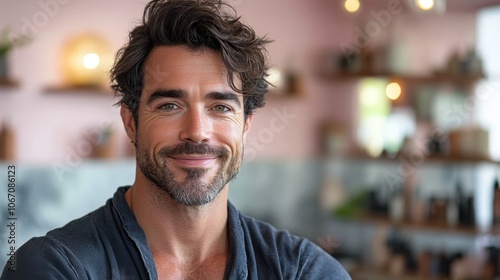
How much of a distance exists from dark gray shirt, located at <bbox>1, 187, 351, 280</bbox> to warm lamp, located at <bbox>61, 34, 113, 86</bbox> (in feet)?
7.68

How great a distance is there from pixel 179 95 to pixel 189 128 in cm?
7

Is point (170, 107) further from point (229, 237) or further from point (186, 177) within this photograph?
point (229, 237)

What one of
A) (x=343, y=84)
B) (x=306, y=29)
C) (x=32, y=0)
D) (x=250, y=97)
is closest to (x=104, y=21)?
(x=32, y=0)

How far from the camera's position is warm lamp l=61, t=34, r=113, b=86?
13.0ft

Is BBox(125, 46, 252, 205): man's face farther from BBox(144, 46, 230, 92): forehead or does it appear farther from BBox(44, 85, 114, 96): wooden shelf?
BBox(44, 85, 114, 96): wooden shelf

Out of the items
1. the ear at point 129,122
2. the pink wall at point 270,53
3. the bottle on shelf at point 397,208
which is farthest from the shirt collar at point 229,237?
the bottle on shelf at point 397,208

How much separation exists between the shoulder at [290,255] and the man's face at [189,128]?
0.19 meters

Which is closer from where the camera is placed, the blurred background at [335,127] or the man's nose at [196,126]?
the man's nose at [196,126]

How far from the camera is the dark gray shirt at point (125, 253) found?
151 cm

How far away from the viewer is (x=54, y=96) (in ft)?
12.9

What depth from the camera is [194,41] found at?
1664 millimetres

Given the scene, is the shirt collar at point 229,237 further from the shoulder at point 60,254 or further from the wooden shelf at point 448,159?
the wooden shelf at point 448,159

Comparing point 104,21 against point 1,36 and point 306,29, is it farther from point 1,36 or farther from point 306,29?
point 306,29

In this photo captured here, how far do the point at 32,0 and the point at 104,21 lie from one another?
1.61 feet
